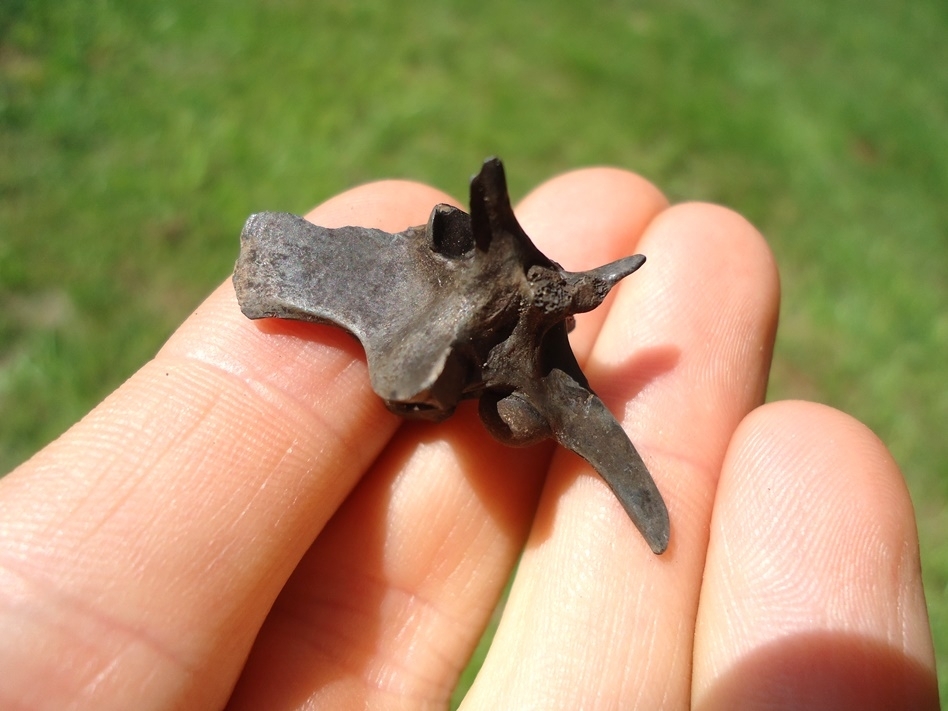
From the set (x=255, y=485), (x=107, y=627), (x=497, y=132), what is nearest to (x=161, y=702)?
(x=107, y=627)

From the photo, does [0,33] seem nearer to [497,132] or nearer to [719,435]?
[497,132]

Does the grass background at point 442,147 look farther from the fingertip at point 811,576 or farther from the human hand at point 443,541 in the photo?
the fingertip at point 811,576

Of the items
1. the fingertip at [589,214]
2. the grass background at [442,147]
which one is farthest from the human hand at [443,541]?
the grass background at [442,147]

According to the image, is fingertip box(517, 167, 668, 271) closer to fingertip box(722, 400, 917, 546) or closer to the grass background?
fingertip box(722, 400, 917, 546)

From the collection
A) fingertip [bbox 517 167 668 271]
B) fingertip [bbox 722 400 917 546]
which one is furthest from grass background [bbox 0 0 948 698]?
fingertip [bbox 722 400 917 546]

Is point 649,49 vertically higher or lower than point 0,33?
lower

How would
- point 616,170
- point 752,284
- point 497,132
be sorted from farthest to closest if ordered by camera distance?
point 497,132, point 616,170, point 752,284

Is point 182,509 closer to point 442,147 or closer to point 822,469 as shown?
point 822,469
